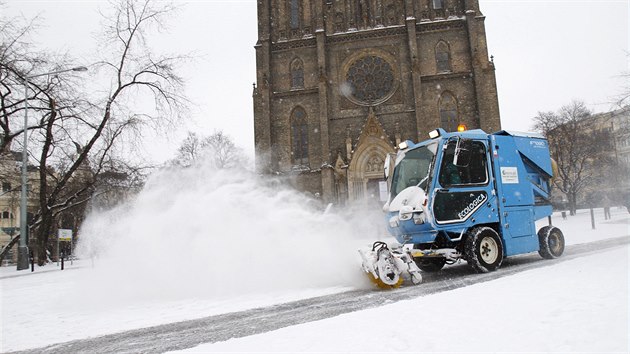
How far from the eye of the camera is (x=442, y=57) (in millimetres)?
30922

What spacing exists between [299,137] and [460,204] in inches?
971

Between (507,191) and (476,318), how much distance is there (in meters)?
4.88

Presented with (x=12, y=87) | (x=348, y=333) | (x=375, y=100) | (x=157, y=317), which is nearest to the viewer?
(x=348, y=333)

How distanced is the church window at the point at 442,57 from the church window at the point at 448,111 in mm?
2115

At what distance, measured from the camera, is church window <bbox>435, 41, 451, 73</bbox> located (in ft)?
101

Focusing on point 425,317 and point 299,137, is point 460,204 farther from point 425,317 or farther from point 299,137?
point 299,137

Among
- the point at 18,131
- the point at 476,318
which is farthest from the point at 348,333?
the point at 18,131

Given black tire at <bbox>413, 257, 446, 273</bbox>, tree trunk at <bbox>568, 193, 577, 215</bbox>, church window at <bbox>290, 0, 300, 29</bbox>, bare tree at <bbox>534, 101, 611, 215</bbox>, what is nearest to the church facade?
church window at <bbox>290, 0, 300, 29</bbox>

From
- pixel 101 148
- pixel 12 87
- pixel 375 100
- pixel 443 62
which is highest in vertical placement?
pixel 443 62

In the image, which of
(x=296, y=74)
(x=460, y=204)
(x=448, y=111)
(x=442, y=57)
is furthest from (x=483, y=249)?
(x=296, y=74)

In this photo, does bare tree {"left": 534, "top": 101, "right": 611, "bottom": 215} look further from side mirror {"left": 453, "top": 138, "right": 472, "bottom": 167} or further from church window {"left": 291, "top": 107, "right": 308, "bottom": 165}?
side mirror {"left": 453, "top": 138, "right": 472, "bottom": 167}

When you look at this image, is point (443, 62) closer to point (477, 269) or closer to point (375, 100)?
point (375, 100)

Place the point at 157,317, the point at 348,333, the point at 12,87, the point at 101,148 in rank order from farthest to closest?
the point at 101,148, the point at 12,87, the point at 157,317, the point at 348,333

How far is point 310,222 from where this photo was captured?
351 inches
